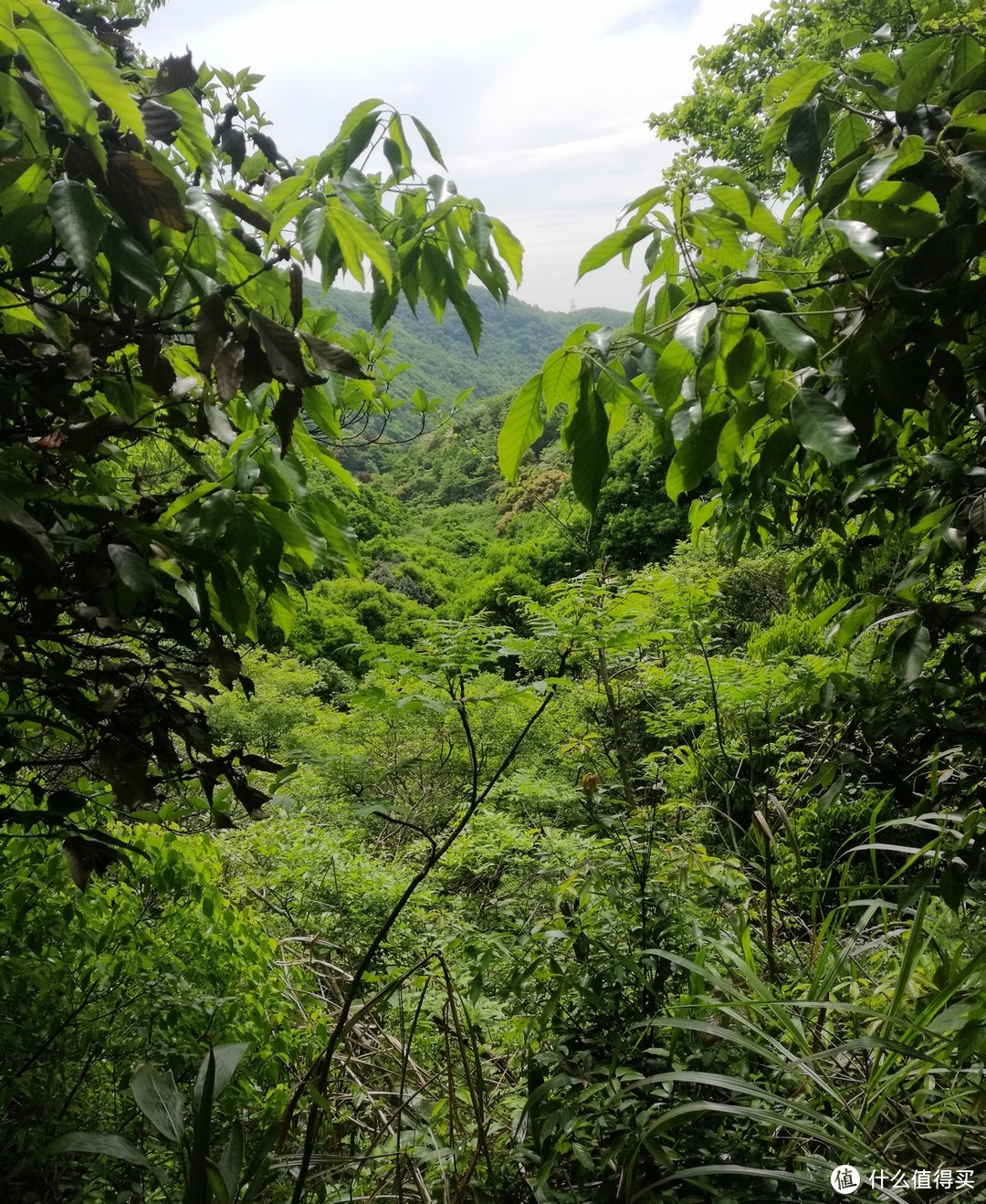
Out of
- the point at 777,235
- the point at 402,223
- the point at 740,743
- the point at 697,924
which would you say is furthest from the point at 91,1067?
the point at 740,743

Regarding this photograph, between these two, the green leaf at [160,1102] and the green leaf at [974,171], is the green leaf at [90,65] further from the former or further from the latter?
the green leaf at [160,1102]

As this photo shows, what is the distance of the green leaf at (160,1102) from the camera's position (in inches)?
39.9

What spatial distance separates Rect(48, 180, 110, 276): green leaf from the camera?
0.66 meters

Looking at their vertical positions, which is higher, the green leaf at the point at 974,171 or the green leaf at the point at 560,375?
the green leaf at the point at 974,171

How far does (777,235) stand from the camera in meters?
0.83

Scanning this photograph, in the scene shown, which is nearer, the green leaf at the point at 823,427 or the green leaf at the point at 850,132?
the green leaf at the point at 823,427

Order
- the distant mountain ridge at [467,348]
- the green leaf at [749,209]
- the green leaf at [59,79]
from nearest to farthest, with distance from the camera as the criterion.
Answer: the green leaf at [59,79] → the green leaf at [749,209] → the distant mountain ridge at [467,348]

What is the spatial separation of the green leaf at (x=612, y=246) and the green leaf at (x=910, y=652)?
60 cm

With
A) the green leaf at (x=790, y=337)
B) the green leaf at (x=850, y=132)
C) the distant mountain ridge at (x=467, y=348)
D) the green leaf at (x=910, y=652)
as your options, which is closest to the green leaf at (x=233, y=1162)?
the green leaf at (x=910, y=652)

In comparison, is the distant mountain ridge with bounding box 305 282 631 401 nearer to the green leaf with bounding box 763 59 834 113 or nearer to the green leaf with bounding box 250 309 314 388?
the green leaf with bounding box 763 59 834 113

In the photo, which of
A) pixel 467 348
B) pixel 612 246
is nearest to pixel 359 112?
pixel 612 246

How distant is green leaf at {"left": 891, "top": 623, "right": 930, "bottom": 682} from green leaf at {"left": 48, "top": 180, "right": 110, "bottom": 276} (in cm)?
100

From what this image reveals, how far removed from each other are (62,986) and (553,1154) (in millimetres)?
1120

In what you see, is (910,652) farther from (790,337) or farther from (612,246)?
(612,246)
